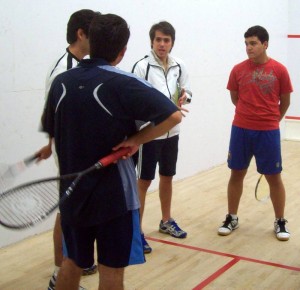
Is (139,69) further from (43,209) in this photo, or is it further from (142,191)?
(43,209)

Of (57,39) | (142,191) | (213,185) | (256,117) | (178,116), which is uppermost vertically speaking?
(57,39)

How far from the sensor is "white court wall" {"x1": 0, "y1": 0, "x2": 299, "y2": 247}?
2867mm

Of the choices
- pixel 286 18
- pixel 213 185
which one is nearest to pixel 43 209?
pixel 213 185

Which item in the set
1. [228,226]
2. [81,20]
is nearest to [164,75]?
[81,20]

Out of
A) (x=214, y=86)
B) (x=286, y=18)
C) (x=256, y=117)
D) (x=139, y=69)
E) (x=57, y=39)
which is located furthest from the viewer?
(x=286, y=18)

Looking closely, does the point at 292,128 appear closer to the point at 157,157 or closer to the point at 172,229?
the point at 172,229

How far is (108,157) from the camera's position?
1.49 m

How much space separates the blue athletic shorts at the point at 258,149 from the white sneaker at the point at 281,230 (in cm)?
35

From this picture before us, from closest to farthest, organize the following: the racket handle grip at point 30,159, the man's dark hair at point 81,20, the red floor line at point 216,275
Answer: the racket handle grip at point 30,159 < the man's dark hair at point 81,20 < the red floor line at point 216,275

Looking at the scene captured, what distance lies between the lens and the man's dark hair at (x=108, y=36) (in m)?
1.47

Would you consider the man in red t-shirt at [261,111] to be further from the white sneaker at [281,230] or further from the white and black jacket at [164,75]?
the white and black jacket at [164,75]

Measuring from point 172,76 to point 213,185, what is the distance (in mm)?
1828

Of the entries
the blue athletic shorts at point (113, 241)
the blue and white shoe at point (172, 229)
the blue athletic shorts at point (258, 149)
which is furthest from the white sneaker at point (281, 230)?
the blue athletic shorts at point (113, 241)

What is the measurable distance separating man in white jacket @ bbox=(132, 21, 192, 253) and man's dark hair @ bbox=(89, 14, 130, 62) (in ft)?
3.87
